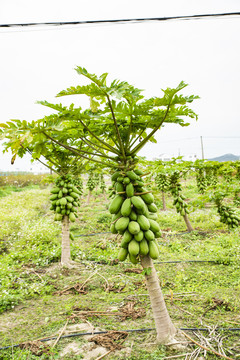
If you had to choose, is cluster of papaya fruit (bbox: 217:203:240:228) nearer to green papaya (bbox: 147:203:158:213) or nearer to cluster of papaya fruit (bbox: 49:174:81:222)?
cluster of papaya fruit (bbox: 49:174:81:222)

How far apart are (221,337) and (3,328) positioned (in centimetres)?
275

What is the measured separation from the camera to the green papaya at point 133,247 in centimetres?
243

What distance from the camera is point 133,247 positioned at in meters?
2.45

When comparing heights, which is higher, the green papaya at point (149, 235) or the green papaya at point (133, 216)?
the green papaya at point (133, 216)

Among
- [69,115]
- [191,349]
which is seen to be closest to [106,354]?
[191,349]

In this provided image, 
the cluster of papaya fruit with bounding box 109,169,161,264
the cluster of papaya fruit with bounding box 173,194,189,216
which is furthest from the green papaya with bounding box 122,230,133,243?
the cluster of papaya fruit with bounding box 173,194,189,216

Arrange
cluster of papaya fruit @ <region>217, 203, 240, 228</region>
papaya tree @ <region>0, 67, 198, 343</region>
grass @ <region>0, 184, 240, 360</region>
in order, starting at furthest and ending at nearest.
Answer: cluster of papaya fruit @ <region>217, 203, 240, 228</region>
grass @ <region>0, 184, 240, 360</region>
papaya tree @ <region>0, 67, 198, 343</region>

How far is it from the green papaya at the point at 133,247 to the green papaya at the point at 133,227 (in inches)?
5.2

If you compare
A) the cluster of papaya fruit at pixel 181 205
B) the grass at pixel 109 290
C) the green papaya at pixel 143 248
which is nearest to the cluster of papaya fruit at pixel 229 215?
the grass at pixel 109 290

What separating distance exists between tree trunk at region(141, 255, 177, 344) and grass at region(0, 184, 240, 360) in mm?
123

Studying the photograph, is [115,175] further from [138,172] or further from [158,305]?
[158,305]

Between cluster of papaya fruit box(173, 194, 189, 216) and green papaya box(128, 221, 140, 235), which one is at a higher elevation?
green papaya box(128, 221, 140, 235)

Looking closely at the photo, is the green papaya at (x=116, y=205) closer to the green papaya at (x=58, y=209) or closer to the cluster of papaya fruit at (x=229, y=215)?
the green papaya at (x=58, y=209)

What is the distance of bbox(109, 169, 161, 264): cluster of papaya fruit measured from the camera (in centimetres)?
246
